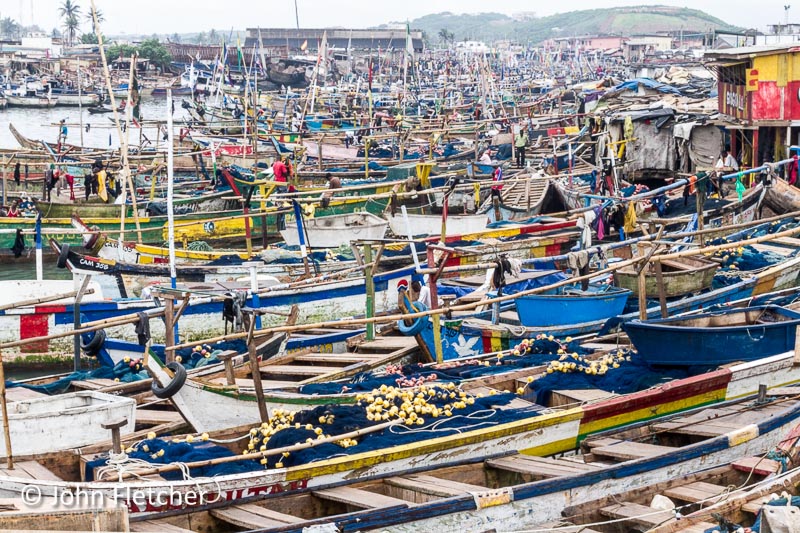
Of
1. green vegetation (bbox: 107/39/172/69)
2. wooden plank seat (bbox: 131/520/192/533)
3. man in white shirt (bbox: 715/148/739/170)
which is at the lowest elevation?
wooden plank seat (bbox: 131/520/192/533)

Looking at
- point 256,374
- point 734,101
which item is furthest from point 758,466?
point 734,101

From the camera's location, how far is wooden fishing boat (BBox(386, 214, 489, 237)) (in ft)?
74.4

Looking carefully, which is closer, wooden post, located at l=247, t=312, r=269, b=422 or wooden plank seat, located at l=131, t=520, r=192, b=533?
wooden plank seat, located at l=131, t=520, r=192, b=533

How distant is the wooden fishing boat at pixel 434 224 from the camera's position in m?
22.7

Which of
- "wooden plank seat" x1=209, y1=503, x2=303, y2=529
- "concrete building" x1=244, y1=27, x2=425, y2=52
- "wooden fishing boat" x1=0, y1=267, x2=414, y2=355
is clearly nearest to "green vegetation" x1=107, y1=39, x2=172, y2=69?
"concrete building" x1=244, y1=27, x2=425, y2=52

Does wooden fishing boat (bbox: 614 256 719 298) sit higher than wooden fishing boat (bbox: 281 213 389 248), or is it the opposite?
wooden fishing boat (bbox: 614 256 719 298)

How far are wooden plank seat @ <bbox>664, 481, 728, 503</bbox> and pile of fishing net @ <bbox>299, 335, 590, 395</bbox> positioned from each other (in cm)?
320

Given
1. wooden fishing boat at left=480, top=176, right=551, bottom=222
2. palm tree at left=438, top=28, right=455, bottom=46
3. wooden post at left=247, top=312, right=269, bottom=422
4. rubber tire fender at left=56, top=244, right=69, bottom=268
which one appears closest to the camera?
wooden post at left=247, top=312, right=269, bottom=422

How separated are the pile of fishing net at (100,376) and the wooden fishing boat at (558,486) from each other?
4.23m

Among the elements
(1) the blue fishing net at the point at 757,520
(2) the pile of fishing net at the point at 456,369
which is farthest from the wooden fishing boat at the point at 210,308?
(1) the blue fishing net at the point at 757,520

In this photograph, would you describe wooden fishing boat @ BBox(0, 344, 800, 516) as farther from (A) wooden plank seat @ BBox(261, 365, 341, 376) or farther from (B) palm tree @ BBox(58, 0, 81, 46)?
(B) palm tree @ BBox(58, 0, 81, 46)

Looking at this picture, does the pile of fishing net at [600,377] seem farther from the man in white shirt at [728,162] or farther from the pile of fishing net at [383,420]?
the man in white shirt at [728,162]

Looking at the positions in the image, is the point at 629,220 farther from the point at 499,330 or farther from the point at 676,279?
the point at 499,330

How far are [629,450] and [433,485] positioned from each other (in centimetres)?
200
